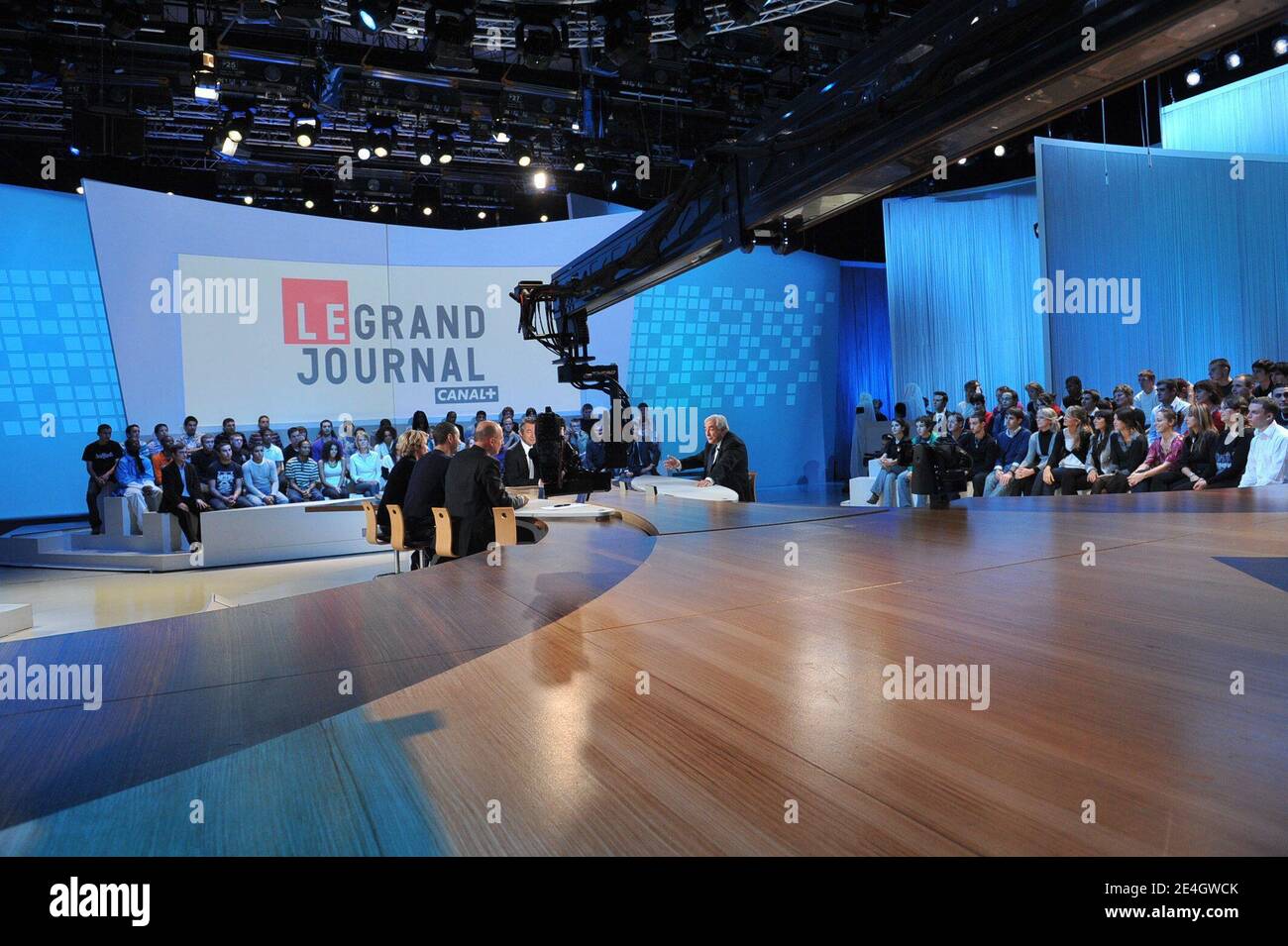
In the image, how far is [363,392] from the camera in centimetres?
1098

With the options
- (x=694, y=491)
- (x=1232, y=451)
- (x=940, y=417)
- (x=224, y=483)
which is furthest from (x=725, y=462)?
(x=224, y=483)

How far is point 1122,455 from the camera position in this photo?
19.7ft

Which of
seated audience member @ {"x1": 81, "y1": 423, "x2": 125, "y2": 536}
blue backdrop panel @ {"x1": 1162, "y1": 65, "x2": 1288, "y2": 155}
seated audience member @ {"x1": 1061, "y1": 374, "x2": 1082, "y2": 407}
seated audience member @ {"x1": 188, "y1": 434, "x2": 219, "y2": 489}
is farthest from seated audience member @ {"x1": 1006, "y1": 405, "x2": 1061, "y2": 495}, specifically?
seated audience member @ {"x1": 81, "y1": 423, "x2": 125, "y2": 536}

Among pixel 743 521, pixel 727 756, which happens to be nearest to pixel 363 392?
pixel 743 521

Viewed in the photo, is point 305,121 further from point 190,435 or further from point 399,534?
point 399,534

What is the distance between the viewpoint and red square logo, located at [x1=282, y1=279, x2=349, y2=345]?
35.0ft

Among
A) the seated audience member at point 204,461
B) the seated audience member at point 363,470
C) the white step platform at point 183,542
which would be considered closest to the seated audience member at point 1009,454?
the white step platform at point 183,542

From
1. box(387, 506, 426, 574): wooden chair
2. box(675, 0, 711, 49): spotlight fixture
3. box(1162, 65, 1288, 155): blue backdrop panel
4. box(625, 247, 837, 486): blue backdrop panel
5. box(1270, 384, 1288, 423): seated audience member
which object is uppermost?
box(1162, 65, 1288, 155): blue backdrop panel

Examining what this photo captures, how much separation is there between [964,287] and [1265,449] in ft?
27.2

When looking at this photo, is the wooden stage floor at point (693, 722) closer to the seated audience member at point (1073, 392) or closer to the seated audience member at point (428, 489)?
the seated audience member at point (428, 489)

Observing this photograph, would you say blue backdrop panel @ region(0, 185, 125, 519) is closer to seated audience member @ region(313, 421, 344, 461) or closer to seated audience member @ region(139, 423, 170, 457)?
seated audience member @ region(139, 423, 170, 457)

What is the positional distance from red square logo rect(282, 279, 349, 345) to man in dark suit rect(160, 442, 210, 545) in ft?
8.70

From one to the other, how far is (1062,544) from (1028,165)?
11501 millimetres

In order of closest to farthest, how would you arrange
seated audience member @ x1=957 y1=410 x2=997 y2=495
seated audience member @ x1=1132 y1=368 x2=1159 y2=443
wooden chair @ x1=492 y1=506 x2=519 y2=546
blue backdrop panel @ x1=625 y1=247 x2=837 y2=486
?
wooden chair @ x1=492 y1=506 x2=519 y2=546 → seated audience member @ x1=957 y1=410 x2=997 y2=495 → seated audience member @ x1=1132 y1=368 x2=1159 y2=443 → blue backdrop panel @ x1=625 y1=247 x2=837 y2=486
